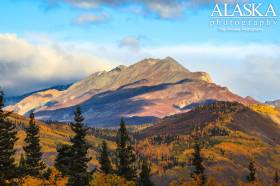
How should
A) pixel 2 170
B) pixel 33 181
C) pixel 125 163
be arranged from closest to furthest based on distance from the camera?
1. pixel 2 170
2. pixel 33 181
3. pixel 125 163

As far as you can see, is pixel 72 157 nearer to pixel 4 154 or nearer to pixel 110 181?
pixel 110 181

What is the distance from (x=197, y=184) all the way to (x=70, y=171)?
35.9m

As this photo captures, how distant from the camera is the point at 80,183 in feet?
370

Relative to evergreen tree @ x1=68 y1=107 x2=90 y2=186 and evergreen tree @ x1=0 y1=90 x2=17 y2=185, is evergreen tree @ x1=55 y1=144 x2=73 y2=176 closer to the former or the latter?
evergreen tree @ x1=68 y1=107 x2=90 y2=186

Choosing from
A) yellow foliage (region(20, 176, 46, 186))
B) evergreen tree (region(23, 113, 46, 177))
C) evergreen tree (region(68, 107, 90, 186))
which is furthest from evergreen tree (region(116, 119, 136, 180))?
yellow foliage (region(20, 176, 46, 186))

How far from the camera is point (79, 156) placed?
11138cm

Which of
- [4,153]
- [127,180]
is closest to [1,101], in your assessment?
[4,153]

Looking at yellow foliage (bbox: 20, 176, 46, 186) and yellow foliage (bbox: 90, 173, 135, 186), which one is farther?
yellow foliage (bbox: 90, 173, 135, 186)

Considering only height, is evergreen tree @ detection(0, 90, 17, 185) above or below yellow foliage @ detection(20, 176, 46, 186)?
above

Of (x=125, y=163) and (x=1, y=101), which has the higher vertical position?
(x=1, y=101)

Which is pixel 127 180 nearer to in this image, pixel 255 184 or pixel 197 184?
pixel 197 184

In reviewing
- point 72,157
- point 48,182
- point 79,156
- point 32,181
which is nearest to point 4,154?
point 79,156

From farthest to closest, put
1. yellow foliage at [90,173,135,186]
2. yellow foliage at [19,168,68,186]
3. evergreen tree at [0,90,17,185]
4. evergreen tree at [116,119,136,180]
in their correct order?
evergreen tree at [116,119,136,180]
yellow foliage at [90,173,135,186]
yellow foliage at [19,168,68,186]
evergreen tree at [0,90,17,185]

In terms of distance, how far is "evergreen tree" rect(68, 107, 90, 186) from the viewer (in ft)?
363
